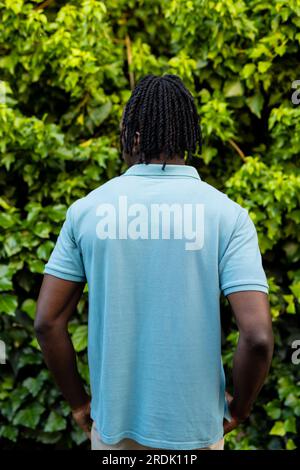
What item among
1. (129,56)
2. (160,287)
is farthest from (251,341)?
(129,56)

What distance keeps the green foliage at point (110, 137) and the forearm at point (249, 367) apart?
1.33m

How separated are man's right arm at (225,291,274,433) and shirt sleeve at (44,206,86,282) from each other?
1.53ft

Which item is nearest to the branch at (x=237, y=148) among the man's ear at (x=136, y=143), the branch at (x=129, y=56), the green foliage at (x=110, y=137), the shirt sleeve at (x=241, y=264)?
the green foliage at (x=110, y=137)

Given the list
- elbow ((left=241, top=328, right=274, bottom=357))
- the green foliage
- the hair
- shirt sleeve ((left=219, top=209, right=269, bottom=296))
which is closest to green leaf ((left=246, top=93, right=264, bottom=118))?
the green foliage

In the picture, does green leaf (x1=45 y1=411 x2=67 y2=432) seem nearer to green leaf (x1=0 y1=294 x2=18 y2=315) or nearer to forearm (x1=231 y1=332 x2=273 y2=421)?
green leaf (x1=0 y1=294 x2=18 y2=315)

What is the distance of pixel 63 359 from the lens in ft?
6.40

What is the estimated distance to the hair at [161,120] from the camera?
1800 mm

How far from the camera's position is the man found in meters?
1.68

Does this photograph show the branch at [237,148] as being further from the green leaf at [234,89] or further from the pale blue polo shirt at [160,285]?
the pale blue polo shirt at [160,285]

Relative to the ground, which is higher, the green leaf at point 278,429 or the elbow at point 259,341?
the elbow at point 259,341

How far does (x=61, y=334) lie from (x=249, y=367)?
1.95 ft

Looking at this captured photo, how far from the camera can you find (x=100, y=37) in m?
3.25
